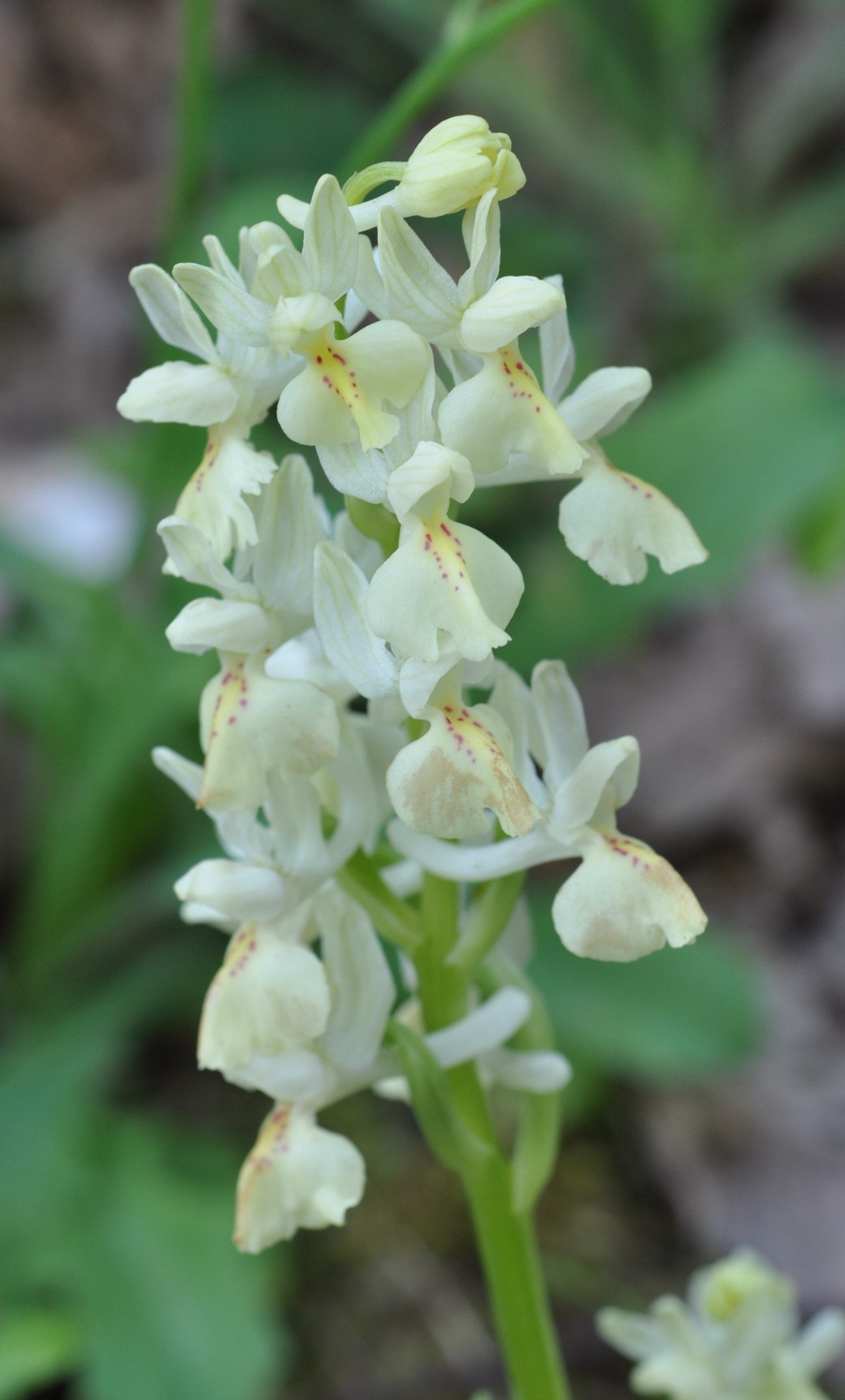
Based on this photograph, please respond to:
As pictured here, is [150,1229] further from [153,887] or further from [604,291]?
[604,291]

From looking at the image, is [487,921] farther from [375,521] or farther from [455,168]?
[455,168]

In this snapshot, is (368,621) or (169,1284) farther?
(169,1284)

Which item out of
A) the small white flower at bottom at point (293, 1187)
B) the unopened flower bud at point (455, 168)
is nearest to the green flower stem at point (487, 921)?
the small white flower at bottom at point (293, 1187)

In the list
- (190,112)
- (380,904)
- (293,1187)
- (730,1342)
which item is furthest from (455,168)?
(190,112)

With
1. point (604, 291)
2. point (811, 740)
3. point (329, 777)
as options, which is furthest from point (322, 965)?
point (604, 291)

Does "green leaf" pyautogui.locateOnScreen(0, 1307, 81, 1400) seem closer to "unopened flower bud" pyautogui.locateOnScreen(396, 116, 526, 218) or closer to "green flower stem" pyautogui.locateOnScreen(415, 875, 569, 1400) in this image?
"green flower stem" pyautogui.locateOnScreen(415, 875, 569, 1400)

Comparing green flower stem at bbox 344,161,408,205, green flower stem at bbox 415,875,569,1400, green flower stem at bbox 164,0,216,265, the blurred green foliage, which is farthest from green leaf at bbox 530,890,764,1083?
green flower stem at bbox 344,161,408,205
